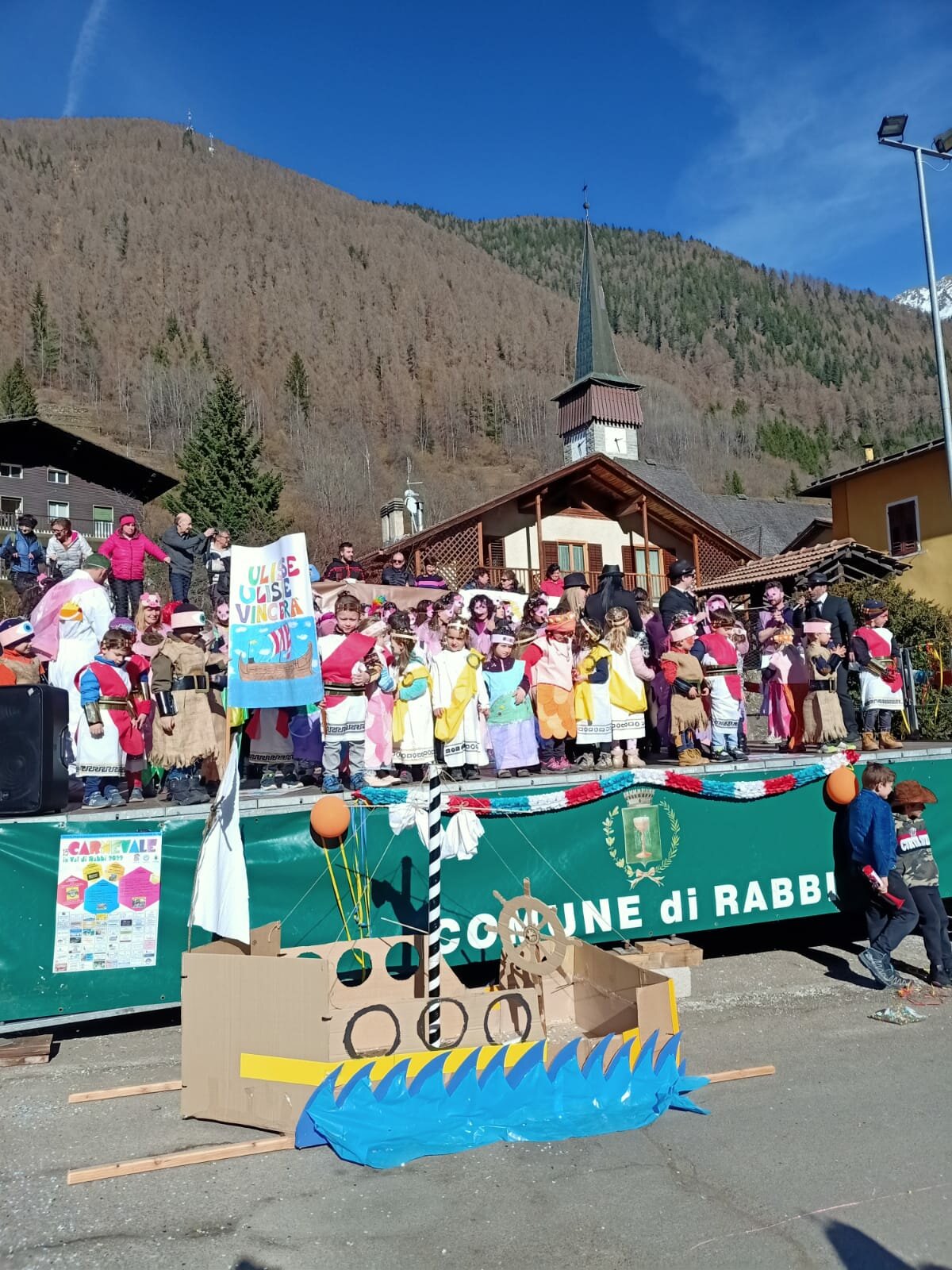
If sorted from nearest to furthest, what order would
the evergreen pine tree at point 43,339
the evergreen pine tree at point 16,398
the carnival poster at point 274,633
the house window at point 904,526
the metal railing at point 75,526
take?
the carnival poster at point 274,633, the house window at point 904,526, the metal railing at point 75,526, the evergreen pine tree at point 16,398, the evergreen pine tree at point 43,339

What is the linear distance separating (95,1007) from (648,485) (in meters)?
27.6

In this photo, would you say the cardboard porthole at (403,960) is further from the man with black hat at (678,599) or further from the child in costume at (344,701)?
the man with black hat at (678,599)

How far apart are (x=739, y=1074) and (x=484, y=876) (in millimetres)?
2248

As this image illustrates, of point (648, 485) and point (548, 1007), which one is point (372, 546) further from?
point (548, 1007)

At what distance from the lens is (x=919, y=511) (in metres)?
28.4

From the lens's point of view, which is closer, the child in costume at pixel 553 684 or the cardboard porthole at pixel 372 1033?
the cardboard porthole at pixel 372 1033

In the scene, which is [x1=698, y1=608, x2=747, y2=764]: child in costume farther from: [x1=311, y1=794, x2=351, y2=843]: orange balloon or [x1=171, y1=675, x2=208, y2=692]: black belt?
[x1=171, y1=675, x2=208, y2=692]: black belt

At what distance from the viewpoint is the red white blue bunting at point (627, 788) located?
717 centimetres

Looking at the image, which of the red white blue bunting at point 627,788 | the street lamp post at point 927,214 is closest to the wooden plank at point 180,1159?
the red white blue bunting at point 627,788

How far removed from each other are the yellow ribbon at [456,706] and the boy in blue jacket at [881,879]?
333cm

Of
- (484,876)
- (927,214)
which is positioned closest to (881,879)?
(484,876)

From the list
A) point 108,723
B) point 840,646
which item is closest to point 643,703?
point 840,646

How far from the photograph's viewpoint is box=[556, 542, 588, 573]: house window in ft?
105

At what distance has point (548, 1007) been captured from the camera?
21.5ft
